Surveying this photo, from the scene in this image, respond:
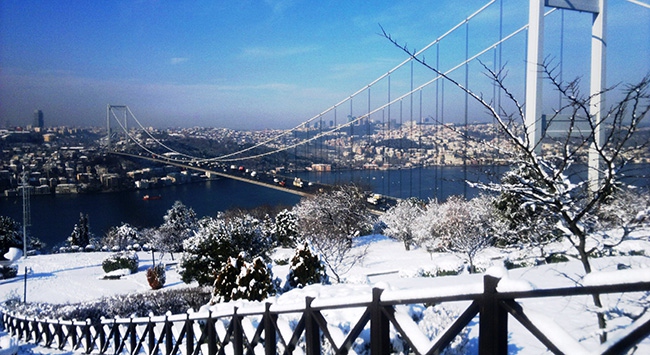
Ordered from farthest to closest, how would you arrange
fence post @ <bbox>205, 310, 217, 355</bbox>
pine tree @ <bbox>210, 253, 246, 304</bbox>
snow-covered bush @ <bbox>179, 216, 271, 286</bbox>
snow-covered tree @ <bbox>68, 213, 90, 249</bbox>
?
1. snow-covered tree @ <bbox>68, 213, 90, 249</bbox>
2. snow-covered bush @ <bbox>179, 216, 271, 286</bbox>
3. pine tree @ <bbox>210, 253, 246, 304</bbox>
4. fence post @ <bbox>205, 310, 217, 355</bbox>

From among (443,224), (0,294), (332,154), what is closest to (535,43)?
(443,224)

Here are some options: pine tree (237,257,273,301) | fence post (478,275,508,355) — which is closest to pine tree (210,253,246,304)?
pine tree (237,257,273,301)

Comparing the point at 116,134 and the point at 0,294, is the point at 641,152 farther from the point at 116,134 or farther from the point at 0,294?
the point at 116,134

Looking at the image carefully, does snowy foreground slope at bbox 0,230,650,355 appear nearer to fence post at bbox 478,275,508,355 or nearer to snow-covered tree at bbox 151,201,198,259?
fence post at bbox 478,275,508,355

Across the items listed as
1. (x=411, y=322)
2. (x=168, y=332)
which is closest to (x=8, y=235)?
(x=168, y=332)

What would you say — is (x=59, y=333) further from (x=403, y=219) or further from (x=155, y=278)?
(x=403, y=219)

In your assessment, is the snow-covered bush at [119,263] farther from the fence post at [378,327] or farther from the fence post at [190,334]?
the fence post at [378,327]

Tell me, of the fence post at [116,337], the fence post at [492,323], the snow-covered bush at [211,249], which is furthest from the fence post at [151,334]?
the snow-covered bush at [211,249]
